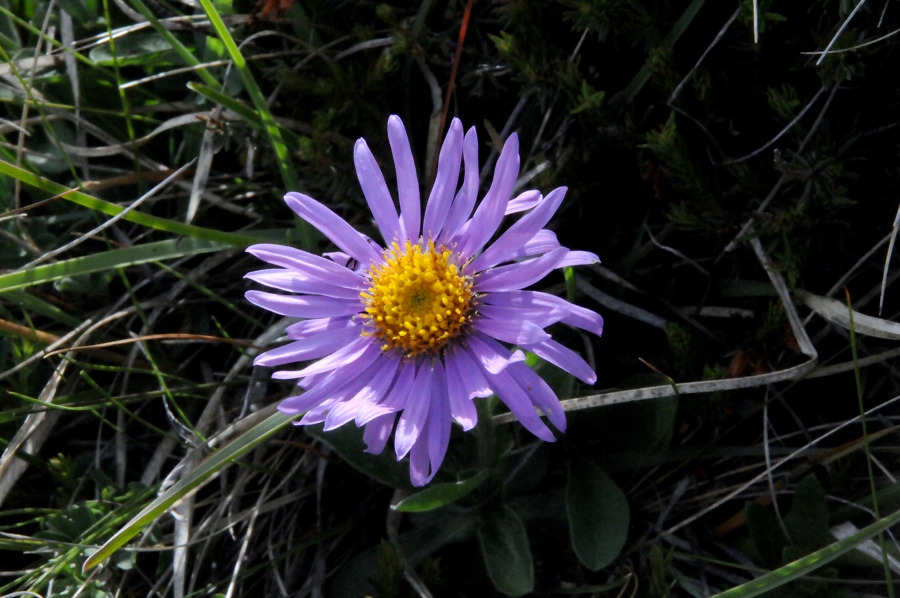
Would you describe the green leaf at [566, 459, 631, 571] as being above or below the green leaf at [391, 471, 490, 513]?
below

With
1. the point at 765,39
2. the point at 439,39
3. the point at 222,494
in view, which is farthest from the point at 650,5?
the point at 222,494

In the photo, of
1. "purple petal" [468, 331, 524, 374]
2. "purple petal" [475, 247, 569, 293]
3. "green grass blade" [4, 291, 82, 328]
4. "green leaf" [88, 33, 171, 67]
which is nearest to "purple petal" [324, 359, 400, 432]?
"purple petal" [468, 331, 524, 374]

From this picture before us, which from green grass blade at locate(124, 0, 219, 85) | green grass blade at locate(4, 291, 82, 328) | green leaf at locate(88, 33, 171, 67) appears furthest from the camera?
green leaf at locate(88, 33, 171, 67)

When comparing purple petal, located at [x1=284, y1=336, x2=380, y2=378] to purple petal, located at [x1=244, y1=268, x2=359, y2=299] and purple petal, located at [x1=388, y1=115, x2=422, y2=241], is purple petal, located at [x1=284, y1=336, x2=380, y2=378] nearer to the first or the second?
purple petal, located at [x1=244, y1=268, x2=359, y2=299]

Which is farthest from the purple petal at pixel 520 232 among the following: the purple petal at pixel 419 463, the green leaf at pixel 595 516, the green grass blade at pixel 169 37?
the green grass blade at pixel 169 37

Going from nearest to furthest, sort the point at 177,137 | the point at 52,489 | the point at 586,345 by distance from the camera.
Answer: the point at 586,345
the point at 52,489
the point at 177,137

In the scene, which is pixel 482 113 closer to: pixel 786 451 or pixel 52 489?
pixel 786 451

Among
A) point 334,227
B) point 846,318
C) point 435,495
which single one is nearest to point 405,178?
point 334,227

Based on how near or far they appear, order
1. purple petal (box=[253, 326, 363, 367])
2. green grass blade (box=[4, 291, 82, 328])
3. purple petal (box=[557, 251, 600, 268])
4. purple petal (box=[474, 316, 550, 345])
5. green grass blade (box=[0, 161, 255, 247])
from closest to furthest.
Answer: purple petal (box=[474, 316, 550, 345])
purple petal (box=[557, 251, 600, 268])
purple petal (box=[253, 326, 363, 367])
green grass blade (box=[0, 161, 255, 247])
green grass blade (box=[4, 291, 82, 328])

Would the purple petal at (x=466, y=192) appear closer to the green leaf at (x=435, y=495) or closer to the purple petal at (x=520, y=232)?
the purple petal at (x=520, y=232)
